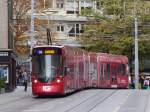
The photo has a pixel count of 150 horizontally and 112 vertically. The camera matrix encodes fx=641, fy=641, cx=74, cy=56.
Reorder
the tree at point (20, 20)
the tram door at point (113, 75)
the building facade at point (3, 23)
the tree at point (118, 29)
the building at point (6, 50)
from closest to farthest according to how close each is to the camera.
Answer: the building at point (6, 50) < the building facade at point (3, 23) < the tram door at point (113, 75) < the tree at point (20, 20) < the tree at point (118, 29)

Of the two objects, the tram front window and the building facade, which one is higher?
the building facade

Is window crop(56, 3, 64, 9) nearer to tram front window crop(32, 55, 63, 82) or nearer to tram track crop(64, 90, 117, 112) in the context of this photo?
tram front window crop(32, 55, 63, 82)

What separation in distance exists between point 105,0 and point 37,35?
51.1 ft

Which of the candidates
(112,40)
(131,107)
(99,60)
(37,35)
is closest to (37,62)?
(131,107)

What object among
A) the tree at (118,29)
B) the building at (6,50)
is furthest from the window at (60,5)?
the building at (6,50)

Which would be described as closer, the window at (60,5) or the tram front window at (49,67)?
the tram front window at (49,67)

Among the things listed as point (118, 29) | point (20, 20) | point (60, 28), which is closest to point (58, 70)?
point (20, 20)

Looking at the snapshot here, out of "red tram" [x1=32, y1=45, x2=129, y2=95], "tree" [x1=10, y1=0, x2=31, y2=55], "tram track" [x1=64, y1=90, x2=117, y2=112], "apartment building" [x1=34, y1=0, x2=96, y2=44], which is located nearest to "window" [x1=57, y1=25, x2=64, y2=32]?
"apartment building" [x1=34, y1=0, x2=96, y2=44]

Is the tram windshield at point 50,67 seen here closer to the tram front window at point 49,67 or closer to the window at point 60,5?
the tram front window at point 49,67

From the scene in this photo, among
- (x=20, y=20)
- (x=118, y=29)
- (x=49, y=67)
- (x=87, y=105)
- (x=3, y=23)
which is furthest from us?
(x=118, y=29)

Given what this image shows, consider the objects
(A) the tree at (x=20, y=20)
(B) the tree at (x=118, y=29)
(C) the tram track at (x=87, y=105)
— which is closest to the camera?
(C) the tram track at (x=87, y=105)

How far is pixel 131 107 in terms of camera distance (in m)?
28.7

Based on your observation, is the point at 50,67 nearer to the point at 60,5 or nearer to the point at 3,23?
the point at 3,23

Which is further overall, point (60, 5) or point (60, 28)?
point (60, 5)
